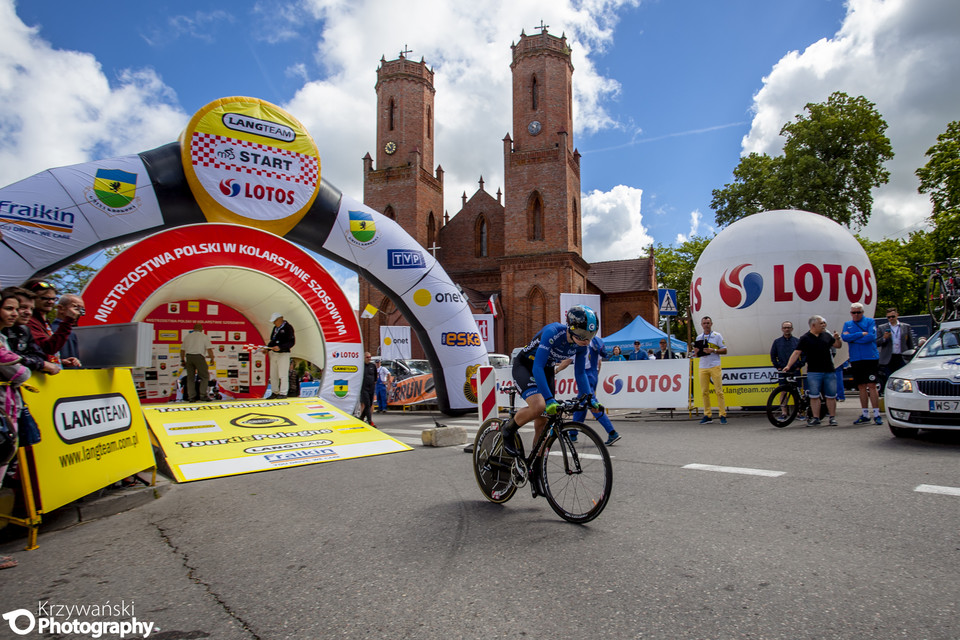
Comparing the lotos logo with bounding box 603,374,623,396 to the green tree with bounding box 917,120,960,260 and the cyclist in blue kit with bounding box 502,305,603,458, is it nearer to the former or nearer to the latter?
the cyclist in blue kit with bounding box 502,305,603,458

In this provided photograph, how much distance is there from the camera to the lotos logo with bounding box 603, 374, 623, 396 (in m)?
12.5

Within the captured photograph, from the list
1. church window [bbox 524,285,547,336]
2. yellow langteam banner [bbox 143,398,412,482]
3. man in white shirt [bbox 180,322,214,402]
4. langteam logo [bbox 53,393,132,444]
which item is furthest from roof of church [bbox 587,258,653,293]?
langteam logo [bbox 53,393,132,444]

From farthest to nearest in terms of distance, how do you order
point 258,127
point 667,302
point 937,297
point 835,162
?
1. point 835,162
2. point 937,297
3. point 667,302
4. point 258,127

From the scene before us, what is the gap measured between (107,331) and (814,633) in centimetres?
592

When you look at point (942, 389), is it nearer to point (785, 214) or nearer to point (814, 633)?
point (814, 633)

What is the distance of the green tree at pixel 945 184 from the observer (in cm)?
2366

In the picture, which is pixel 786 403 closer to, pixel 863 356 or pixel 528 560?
pixel 863 356

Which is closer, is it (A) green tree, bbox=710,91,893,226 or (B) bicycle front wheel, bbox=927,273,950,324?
(B) bicycle front wheel, bbox=927,273,950,324

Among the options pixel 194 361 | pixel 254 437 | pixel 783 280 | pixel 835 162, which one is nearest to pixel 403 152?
pixel 835 162

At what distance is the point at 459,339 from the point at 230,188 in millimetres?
6343

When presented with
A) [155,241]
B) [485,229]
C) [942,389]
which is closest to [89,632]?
[155,241]

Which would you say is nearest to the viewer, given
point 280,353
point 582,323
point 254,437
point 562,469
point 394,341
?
point 562,469

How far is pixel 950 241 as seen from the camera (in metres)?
24.5

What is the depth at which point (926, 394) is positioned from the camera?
6828 millimetres
